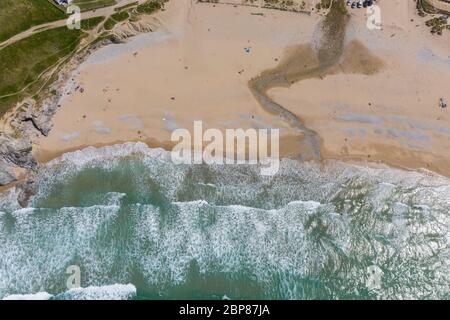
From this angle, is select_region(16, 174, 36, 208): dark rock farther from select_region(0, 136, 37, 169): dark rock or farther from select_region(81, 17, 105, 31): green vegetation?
select_region(81, 17, 105, 31): green vegetation

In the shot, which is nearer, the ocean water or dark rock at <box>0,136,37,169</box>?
the ocean water

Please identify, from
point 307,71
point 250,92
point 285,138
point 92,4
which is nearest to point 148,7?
point 92,4

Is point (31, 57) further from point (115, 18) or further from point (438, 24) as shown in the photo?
point (438, 24)

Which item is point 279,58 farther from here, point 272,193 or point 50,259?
point 50,259

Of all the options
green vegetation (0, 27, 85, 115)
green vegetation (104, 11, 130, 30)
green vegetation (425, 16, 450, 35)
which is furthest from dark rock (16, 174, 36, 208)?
green vegetation (425, 16, 450, 35)

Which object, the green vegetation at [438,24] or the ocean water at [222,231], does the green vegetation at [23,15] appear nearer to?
Result: the ocean water at [222,231]
